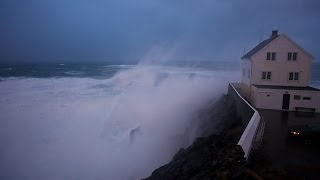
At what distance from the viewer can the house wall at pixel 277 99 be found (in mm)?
18547

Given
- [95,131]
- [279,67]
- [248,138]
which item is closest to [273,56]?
[279,67]

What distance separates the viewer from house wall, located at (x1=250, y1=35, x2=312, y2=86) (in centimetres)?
2177

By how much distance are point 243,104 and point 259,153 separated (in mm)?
7841

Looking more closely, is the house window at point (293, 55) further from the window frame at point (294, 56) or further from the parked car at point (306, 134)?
the parked car at point (306, 134)

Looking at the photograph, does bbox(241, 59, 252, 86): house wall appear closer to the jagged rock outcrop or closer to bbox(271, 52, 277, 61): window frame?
bbox(271, 52, 277, 61): window frame

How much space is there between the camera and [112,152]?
782 inches

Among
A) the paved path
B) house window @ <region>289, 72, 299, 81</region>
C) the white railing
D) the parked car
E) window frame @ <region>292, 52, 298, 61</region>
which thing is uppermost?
window frame @ <region>292, 52, 298, 61</region>

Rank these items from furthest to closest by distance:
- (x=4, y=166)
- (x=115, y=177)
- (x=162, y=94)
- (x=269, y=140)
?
(x=162, y=94) < (x=4, y=166) < (x=115, y=177) < (x=269, y=140)

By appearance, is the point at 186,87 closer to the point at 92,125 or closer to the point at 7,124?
the point at 92,125

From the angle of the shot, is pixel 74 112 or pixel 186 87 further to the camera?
pixel 186 87

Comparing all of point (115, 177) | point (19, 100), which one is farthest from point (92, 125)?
point (19, 100)

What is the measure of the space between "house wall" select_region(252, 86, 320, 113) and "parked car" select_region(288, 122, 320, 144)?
24.2ft

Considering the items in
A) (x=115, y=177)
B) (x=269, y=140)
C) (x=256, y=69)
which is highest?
(x=256, y=69)

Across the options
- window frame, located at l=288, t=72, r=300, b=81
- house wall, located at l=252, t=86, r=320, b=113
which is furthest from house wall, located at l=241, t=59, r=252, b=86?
house wall, located at l=252, t=86, r=320, b=113
